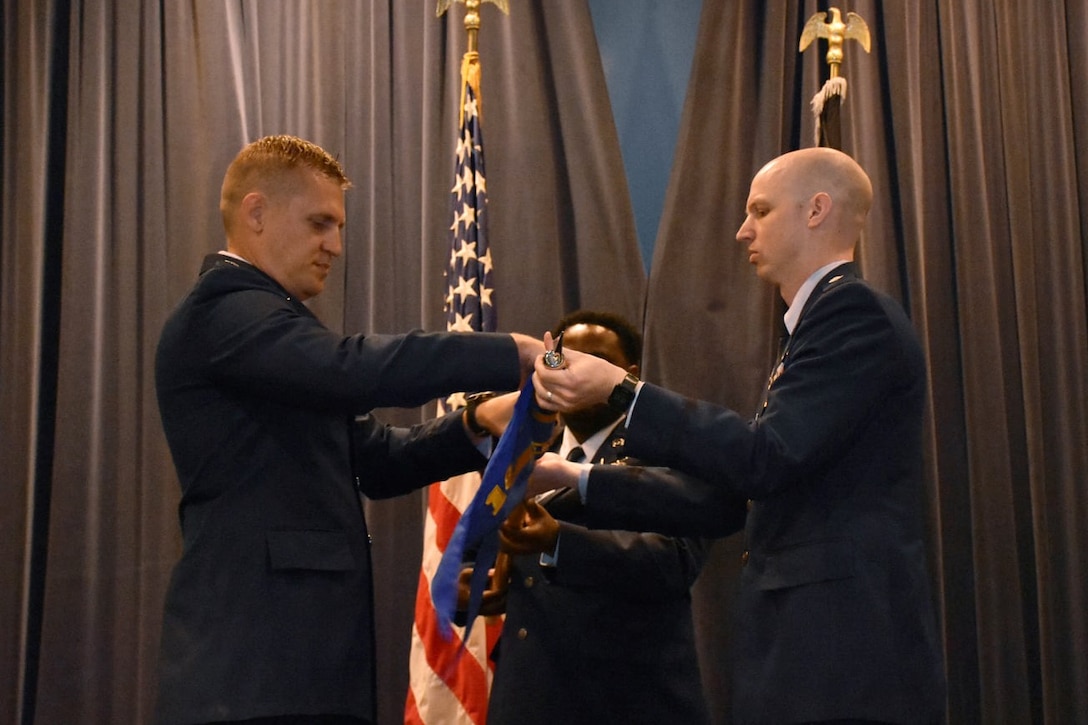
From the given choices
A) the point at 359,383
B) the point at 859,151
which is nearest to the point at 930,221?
the point at 859,151

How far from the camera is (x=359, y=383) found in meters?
2.14

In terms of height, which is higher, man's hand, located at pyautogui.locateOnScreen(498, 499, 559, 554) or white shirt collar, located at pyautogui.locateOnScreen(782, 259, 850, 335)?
white shirt collar, located at pyautogui.locateOnScreen(782, 259, 850, 335)

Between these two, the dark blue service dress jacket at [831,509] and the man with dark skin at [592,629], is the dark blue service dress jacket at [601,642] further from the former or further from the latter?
the dark blue service dress jacket at [831,509]

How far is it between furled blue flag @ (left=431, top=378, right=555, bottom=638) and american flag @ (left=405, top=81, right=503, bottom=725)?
100 centimetres

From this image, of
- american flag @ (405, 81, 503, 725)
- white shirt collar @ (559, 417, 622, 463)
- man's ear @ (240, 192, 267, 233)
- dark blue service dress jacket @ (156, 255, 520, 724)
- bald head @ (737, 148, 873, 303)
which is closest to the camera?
dark blue service dress jacket @ (156, 255, 520, 724)

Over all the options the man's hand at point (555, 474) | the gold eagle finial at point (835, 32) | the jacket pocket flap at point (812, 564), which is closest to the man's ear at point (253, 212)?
the man's hand at point (555, 474)

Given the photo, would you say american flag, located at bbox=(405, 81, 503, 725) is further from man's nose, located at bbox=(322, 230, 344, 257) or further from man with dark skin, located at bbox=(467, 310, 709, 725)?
man's nose, located at bbox=(322, 230, 344, 257)

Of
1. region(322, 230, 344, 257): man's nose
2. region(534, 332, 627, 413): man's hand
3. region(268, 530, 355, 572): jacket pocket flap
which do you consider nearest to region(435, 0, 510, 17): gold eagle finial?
region(322, 230, 344, 257): man's nose

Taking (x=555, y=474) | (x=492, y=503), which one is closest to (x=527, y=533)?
(x=555, y=474)

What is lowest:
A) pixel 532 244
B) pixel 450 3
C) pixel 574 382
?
pixel 574 382

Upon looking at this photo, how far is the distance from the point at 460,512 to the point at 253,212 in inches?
64.2

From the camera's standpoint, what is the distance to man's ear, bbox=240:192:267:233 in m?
2.43

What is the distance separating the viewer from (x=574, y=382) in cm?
226

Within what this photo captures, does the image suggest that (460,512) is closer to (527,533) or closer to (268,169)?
(527,533)
